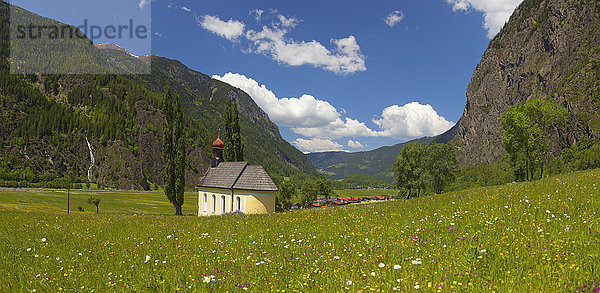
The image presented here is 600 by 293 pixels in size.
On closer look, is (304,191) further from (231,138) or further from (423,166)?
(231,138)

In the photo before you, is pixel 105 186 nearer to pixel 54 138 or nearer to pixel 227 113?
pixel 54 138

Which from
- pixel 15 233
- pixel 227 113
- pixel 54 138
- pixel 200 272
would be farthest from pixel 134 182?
pixel 200 272

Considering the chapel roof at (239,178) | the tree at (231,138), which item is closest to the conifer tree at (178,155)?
the chapel roof at (239,178)

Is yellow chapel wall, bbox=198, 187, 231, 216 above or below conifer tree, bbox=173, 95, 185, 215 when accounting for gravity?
below

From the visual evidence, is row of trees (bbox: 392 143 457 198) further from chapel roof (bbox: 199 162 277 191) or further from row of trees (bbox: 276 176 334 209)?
row of trees (bbox: 276 176 334 209)

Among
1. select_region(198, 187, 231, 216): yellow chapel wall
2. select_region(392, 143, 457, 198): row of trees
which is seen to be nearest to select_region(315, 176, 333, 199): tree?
select_region(392, 143, 457, 198): row of trees

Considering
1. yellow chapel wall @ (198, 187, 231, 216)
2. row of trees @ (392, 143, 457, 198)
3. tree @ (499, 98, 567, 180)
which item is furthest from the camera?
row of trees @ (392, 143, 457, 198)

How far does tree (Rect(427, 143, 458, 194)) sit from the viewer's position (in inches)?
2709

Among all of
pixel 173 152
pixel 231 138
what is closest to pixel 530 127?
pixel 231 138

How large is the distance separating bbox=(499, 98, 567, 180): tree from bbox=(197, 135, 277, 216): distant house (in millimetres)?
36765

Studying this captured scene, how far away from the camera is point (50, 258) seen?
9.26m

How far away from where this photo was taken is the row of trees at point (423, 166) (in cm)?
6762

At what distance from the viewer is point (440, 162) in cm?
6912

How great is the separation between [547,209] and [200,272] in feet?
37.6
